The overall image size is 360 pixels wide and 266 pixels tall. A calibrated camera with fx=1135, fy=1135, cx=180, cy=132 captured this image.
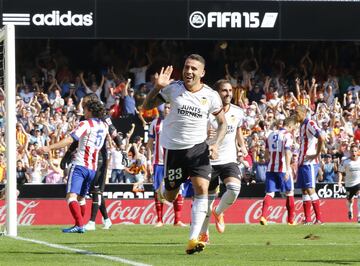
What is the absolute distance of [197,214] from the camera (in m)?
13.0

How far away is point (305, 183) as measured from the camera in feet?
75.9

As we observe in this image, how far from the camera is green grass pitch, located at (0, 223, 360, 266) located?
12.1 meters

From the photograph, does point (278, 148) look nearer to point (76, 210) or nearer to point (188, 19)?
point (76, 210)

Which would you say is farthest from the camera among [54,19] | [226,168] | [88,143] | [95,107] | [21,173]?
[54,19]

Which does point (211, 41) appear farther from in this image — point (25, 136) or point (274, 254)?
point (274, 254)

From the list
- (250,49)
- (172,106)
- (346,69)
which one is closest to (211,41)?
(250,49)

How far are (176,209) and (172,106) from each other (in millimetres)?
8855

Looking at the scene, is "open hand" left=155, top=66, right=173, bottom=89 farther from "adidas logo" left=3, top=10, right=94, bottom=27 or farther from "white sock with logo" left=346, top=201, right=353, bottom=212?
"adidas logo" left=3, top=10, right=94, bottom=27

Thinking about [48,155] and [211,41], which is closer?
[48,155]

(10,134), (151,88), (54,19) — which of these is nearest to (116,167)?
(151,88)

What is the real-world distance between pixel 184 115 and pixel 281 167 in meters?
9.93

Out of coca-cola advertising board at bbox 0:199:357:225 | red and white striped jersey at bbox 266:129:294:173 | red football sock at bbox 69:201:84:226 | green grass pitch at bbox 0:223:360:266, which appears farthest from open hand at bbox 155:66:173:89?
coca-cola advertising board at bbox 0:199:357:225

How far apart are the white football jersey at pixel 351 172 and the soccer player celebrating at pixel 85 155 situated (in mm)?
10179

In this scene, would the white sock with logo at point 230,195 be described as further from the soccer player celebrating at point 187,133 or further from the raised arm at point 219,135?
the soccer player celebrating at point 187,133
